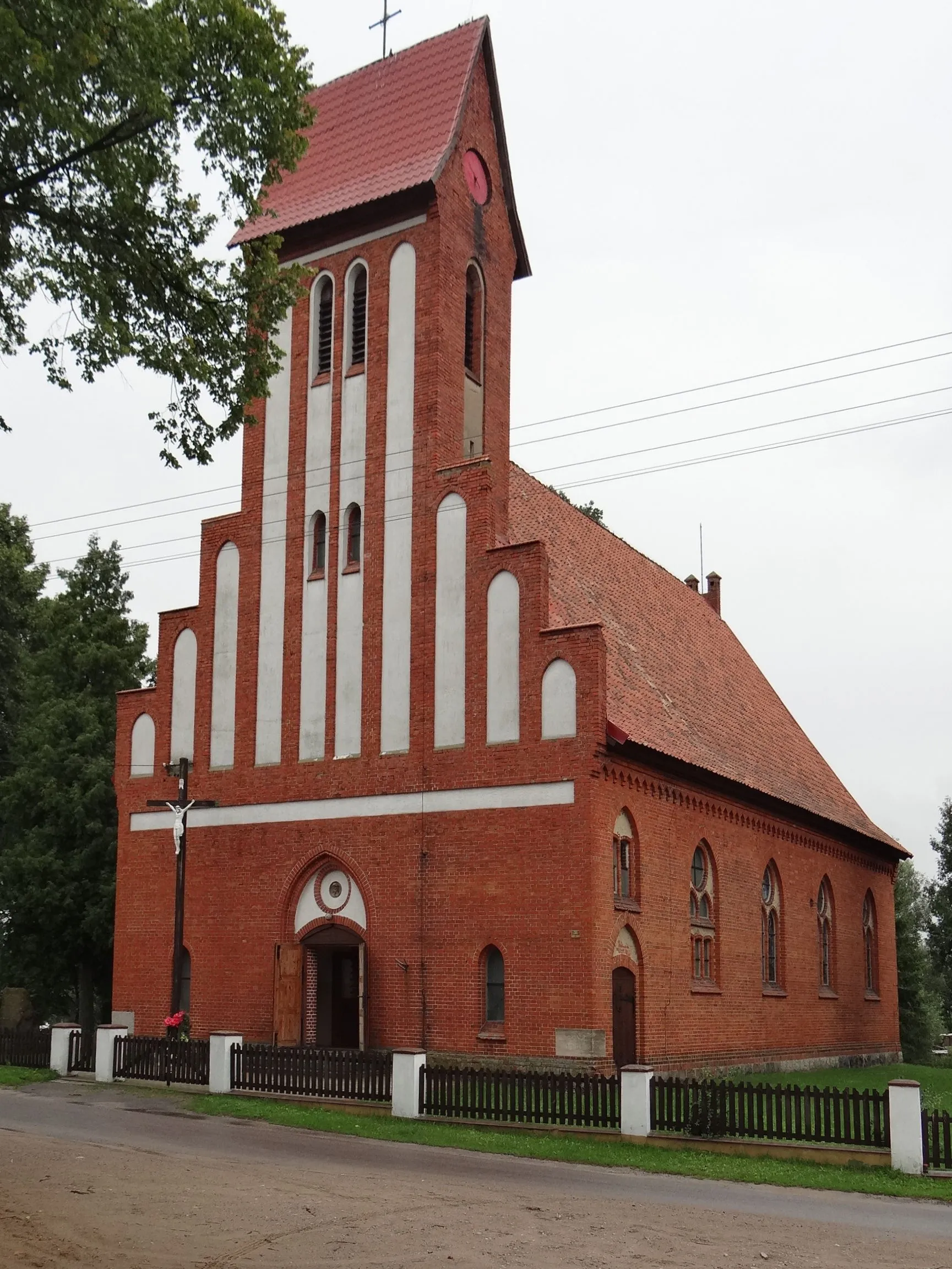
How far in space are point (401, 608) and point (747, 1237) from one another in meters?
15.1

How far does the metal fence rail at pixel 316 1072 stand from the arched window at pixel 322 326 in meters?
12.9

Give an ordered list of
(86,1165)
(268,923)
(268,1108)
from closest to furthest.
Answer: (86,1165), (268,1108), (268,923)

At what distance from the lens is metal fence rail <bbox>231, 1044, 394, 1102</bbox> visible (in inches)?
833

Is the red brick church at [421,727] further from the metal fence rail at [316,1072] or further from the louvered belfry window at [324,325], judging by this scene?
the metal fence rail at [316,1072]

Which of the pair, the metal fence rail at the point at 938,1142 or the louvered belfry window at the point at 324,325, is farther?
the louvered belfry window at the point at 324,325

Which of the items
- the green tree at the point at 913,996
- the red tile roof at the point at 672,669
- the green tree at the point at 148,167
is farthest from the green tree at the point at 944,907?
the green tree at the point at 148,167

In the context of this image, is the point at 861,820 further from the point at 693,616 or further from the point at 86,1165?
the point at 86,1165

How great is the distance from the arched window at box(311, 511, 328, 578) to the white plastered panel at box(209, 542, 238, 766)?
187 cm

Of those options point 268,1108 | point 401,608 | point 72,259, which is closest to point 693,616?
point 401,608

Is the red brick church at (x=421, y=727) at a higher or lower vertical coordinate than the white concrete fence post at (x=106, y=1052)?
higher

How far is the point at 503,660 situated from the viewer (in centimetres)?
2470

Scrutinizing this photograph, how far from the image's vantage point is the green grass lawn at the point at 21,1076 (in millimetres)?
24469

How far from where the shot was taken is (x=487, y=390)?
28.2 m

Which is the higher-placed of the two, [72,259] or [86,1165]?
[72,259]
